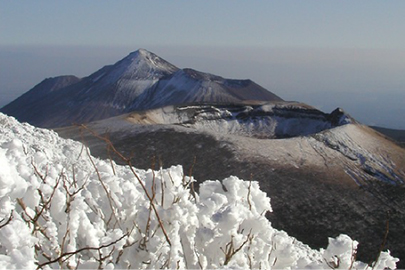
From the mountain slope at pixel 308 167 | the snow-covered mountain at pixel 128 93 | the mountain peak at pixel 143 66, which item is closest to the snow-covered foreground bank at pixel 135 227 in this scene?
the mountain slope at pixel 308 167

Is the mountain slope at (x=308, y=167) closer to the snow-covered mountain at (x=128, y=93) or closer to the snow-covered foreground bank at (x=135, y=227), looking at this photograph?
the snow-covered foreground bank at (x=135, y=227)

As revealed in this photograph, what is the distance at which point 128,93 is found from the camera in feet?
409

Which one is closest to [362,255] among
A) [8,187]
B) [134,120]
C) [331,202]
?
[331,202]

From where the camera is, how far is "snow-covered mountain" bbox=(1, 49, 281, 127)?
112750mm

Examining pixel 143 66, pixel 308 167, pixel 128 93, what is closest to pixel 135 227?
pixel 308 167

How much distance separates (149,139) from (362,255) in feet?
71.8

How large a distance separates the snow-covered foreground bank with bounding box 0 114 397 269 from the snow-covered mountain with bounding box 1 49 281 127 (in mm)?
98500

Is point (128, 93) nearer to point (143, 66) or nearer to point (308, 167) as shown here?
point (143, 66)

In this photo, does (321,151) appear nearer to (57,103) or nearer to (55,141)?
(55,141)

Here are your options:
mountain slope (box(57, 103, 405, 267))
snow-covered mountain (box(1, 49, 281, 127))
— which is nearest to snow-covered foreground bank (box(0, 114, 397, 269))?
mountain slope (box(57, 103, 405, 267))

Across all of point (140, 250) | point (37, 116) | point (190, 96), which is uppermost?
point (140, 250)

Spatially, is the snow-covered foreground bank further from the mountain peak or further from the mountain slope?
the mountain peak

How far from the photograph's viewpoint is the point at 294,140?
39.4 meters

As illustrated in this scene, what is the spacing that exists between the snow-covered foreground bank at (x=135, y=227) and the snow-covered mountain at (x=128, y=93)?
323 ft
